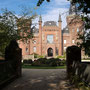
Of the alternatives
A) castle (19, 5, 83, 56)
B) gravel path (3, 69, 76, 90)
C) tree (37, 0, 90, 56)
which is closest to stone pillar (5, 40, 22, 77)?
gravel path (3, 69, 76, 90)

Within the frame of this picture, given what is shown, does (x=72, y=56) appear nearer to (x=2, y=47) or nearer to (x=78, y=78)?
(x=78, y=78)

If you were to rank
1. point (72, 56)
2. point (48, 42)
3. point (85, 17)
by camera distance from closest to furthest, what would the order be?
point (85, 17) → point (72, 56) → point (48, 42)

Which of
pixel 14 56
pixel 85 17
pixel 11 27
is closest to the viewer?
pixel 85 17

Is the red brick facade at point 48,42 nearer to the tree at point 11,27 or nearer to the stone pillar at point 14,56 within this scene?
the tree at point 11,27

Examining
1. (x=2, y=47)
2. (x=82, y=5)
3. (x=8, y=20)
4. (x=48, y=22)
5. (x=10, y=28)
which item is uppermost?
(x=48, y=22)

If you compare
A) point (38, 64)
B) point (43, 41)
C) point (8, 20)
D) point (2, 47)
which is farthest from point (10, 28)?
point (43, 41)

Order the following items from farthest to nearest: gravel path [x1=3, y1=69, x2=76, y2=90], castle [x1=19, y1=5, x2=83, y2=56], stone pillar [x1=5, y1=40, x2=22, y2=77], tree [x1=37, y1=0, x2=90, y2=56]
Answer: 1. castle [x1=19, y1=5, x2=83, y2=56]
2. stone pillar [x1=5, y1=40, x2=22, y2=77]
3. gravel path [x1=3, y1=69, x2=76, y2=90]
4. tree [x1=37, y1=0, x2=90, y2=56]

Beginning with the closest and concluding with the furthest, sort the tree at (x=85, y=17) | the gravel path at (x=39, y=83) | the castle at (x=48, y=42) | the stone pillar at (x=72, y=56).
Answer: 1. the tree at (x=85, y=17)
2. the gravel path at (x=39, y=83)
3. the stone pillar at (x=72, y=56)
4. the castle at (x=48, y=42)

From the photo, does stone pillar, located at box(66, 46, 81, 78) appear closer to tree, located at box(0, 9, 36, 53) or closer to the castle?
tree, located at box(0, 9, 36, 53)

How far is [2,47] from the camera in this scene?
1581 cm

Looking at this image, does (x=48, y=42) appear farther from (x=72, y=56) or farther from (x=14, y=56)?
(x=72, y=56)

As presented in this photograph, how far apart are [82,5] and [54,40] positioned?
45.7m

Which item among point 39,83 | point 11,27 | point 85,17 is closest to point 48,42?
point 11,27

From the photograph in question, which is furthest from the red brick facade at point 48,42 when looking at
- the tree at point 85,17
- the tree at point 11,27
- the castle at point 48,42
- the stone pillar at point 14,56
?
the tree at point 85,17
